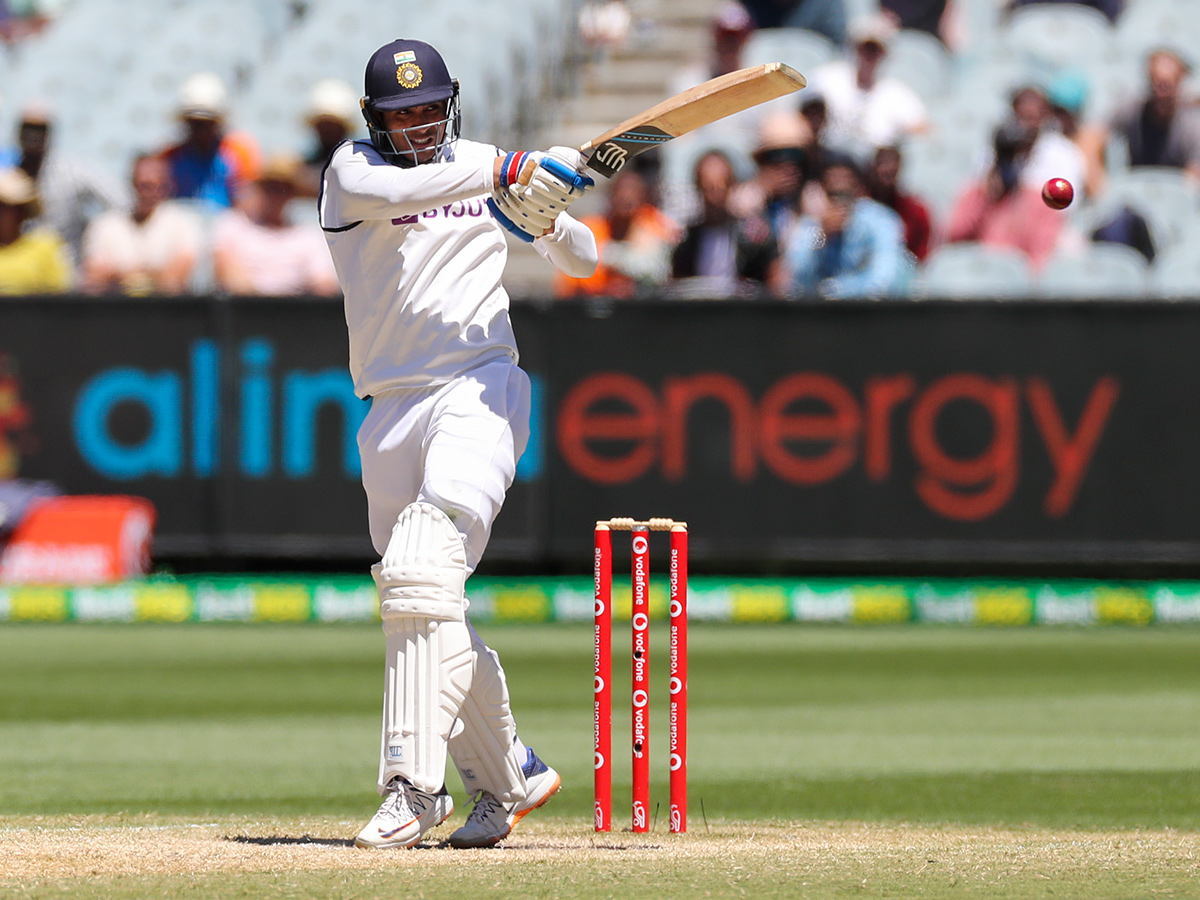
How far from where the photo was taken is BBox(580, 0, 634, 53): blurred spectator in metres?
15.1

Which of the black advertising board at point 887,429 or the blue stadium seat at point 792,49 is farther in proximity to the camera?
the blue stadium seat at point 792,49

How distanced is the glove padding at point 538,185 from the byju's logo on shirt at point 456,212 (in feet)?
0.63

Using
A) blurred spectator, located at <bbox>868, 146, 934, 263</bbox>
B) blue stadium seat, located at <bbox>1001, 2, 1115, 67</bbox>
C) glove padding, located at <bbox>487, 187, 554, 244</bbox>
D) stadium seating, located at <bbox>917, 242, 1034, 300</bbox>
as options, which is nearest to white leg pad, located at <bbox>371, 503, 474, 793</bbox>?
glove padding, located at <bbox>487, 187, 554, 244</bbox>

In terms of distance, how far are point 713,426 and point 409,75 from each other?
6241 mm

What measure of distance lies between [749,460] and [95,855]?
22.0 feet

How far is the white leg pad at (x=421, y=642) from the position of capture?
14.8 ft

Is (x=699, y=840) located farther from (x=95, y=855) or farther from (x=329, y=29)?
(x=329, y=29)

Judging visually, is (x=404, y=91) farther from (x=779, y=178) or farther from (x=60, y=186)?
(x=60, y=186)

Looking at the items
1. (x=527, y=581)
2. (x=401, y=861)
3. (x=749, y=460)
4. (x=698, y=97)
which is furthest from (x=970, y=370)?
(x=401, y=861)

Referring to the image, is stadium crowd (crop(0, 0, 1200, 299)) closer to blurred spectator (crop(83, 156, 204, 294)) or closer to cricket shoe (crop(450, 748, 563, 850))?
blurred spectator (crop(83, 156, 204, 294))

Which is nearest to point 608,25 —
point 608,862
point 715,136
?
point 715,136

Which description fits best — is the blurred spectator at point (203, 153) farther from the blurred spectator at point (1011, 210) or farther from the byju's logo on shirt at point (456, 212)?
the byju's logo on shirt at point (456, 212)

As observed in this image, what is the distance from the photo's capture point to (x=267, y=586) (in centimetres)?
1078

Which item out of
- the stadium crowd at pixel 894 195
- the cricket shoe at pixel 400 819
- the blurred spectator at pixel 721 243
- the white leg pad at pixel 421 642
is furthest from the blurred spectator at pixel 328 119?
the cricket shoe at pixel 400 819
